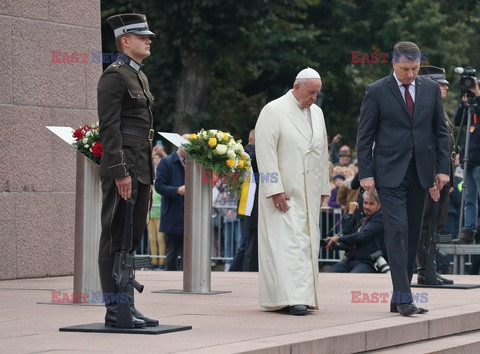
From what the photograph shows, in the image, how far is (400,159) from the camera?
427 inches

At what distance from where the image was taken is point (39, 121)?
1427 centimetres

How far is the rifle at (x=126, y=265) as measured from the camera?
29.6 ft

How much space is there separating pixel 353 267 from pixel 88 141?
6.69 metres

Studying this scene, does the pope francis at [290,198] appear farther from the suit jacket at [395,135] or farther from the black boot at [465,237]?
the black boot at [465,237]

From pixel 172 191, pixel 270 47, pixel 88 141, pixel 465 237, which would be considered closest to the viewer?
pixel 88 141

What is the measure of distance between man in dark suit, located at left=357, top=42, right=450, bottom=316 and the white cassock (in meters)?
0.46

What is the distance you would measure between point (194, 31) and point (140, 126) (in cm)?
2200

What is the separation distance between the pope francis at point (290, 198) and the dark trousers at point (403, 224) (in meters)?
0.62

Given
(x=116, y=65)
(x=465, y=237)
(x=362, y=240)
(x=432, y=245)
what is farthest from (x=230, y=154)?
(x=465, y=237)

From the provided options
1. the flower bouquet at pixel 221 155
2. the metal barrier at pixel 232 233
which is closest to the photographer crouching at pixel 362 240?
the metal barrier at pixel 232 233

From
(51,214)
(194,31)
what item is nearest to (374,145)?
(51,214)

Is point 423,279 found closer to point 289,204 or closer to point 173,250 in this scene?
point 289,204

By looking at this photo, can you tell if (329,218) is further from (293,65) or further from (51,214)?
(293,65)

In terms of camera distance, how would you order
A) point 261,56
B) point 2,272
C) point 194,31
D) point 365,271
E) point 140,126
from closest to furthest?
point 140,126, point 2,272, point 365,271, point 194,31, point 261,56
